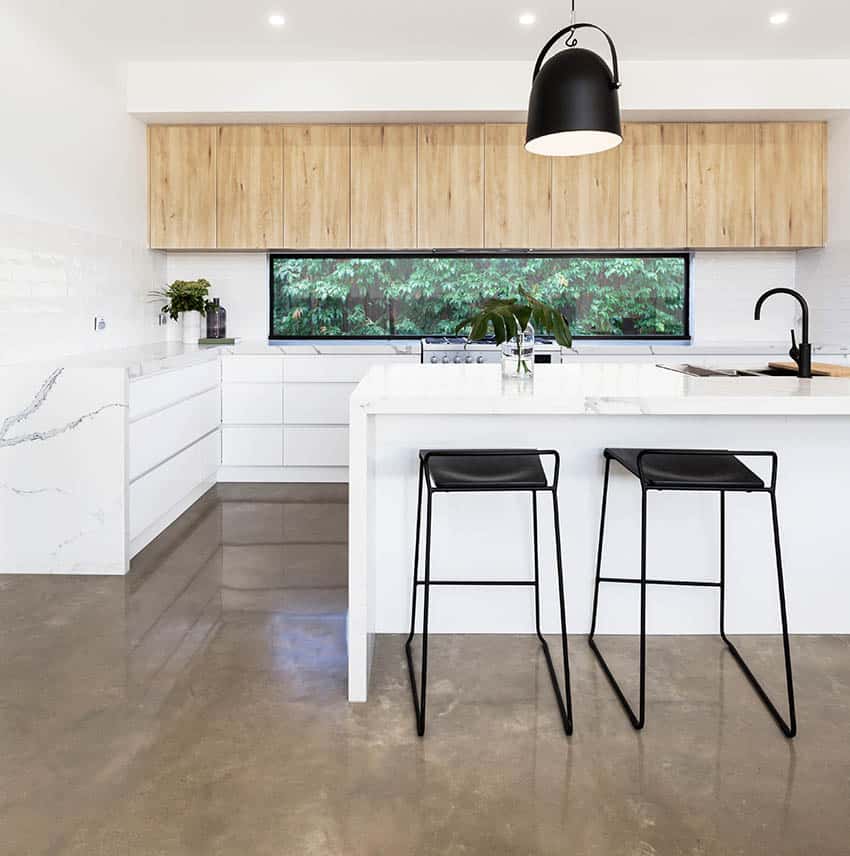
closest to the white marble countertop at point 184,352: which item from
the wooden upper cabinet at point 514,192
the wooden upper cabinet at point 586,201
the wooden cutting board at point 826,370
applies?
the wooden upper cabinet at point 514,192

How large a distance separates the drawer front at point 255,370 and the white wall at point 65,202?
601mm

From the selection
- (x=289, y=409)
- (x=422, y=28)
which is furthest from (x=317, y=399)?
(x=422, y=28)

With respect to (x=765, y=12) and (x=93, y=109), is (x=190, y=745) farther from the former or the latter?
(x=765, y=12)

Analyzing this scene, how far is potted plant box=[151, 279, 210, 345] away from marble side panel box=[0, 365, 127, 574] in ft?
7.07

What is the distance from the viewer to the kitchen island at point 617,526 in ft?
9.27

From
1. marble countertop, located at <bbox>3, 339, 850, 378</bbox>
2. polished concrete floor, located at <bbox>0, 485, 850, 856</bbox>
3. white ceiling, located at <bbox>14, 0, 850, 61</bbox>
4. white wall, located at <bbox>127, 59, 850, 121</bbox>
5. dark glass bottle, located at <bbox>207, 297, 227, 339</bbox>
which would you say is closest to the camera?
polished concrete floor, located at <bbox>0, 485, 850, 856</bbox>

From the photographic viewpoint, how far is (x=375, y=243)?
5.57 metres

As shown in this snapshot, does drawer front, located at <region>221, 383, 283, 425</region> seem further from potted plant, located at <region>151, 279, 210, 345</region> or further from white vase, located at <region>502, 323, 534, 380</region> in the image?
white vase, located at <region>502, 323, 534, 380</region>

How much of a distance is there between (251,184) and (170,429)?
78.5 inches

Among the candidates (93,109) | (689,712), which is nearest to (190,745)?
(689,712)

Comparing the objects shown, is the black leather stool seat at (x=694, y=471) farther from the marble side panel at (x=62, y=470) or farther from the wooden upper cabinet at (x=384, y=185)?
the wooden upper cabinet at (x=384, y=185)

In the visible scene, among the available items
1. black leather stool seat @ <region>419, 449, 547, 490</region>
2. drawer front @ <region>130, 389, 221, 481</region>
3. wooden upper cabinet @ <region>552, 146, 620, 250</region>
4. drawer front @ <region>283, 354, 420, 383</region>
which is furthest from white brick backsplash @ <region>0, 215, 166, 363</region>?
wooden upper cabinet @ <region>552, 146, 620, 250</region>

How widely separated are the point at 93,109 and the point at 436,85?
79.2 inches

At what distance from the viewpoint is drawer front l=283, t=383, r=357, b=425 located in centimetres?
550
